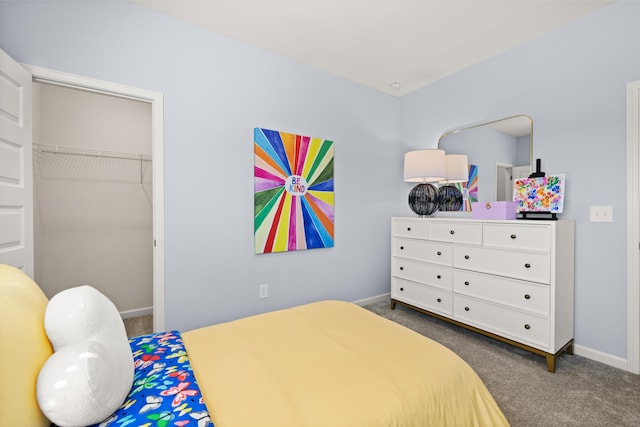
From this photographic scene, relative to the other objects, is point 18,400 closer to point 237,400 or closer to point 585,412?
point 237,400

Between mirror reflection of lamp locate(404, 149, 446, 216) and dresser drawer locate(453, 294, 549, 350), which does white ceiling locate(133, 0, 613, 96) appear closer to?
mirror reflection of lamp locate(404, 149, 446, 216)

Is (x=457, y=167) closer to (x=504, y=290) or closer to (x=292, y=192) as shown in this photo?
(x=504, y=290)

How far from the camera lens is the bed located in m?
0.86

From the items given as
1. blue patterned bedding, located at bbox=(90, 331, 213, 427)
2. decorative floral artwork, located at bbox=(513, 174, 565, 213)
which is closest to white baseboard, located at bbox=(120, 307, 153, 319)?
blue patterned bedding, located at bbox=(90, 331, 213, 427)

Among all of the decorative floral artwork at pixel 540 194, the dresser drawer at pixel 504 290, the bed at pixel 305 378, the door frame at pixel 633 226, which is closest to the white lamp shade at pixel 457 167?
the decorative floral artwork at pixel 540 194

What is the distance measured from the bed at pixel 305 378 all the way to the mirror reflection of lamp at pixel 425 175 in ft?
6.26

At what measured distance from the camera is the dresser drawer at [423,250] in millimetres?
2775

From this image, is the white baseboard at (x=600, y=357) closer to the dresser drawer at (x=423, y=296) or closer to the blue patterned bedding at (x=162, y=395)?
the dresser drawer at (x=423, y=296)

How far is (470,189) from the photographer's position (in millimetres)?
3057

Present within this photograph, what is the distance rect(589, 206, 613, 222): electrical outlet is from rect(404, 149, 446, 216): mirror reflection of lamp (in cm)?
118

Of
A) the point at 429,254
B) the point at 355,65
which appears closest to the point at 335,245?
the point at 429,254

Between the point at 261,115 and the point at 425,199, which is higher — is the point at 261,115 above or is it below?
above

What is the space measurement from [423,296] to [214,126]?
2.58 meters

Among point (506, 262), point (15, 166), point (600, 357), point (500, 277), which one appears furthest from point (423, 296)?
point (15, 166)
